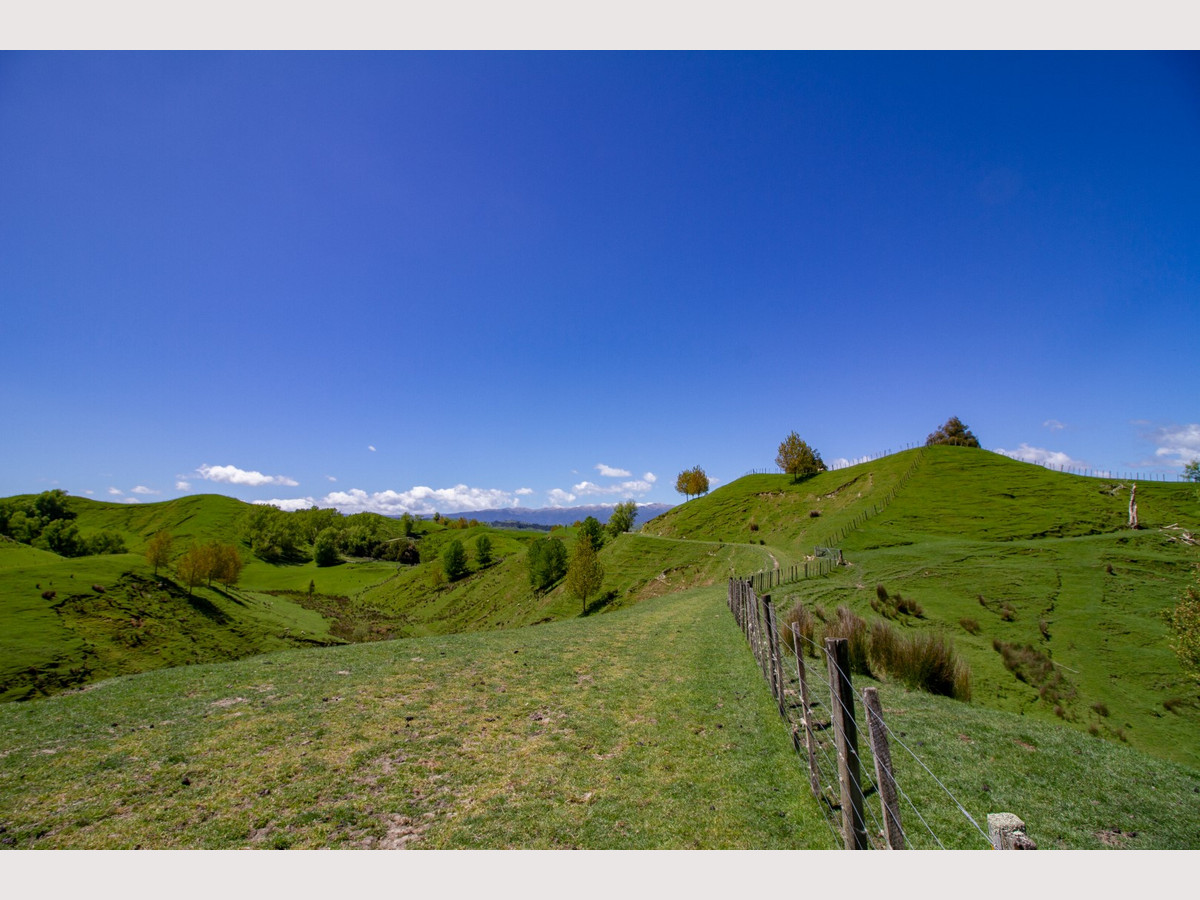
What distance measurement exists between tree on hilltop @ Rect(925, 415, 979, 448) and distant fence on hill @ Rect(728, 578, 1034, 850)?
390 feet

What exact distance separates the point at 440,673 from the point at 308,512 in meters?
199

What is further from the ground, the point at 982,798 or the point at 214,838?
the point at 214,838

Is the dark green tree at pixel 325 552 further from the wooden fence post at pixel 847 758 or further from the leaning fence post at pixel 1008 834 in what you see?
the leaning fence post at pixel 1008 834

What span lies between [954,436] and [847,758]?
129 meters

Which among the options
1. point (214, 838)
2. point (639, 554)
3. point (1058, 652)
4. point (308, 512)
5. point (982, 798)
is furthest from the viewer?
point (308, 512)

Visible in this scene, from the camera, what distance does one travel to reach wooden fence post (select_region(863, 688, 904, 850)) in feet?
13.9

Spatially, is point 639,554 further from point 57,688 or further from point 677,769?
point 677,769

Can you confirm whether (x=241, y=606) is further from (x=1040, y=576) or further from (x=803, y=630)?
(x=1040, y=576)

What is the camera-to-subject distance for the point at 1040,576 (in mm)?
29812

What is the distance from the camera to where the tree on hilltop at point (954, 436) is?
105 meters

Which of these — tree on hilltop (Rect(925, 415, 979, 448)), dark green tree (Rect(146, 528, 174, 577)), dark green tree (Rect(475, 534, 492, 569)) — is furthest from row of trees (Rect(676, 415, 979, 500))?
dark green tree (Rect(146, 528, 174, 577))

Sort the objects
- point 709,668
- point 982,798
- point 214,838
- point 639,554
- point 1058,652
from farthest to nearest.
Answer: point 639,554, point 1058,652, point 709,668, point 982,798, point 214,838

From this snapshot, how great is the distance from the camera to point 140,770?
7535mm

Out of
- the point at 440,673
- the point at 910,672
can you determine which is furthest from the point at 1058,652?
the point at 440,673
